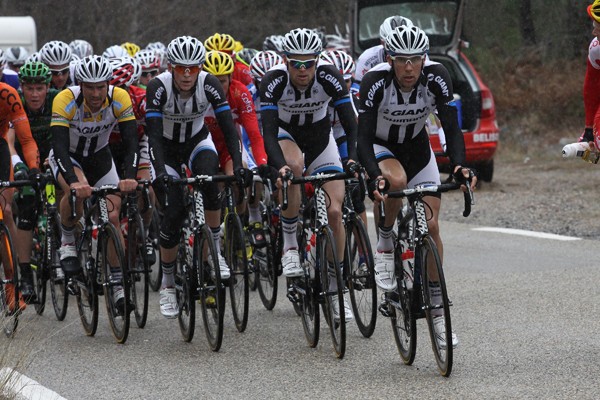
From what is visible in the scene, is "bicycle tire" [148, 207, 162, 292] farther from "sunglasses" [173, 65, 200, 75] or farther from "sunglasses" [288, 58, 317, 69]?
"sunglasses" [288, 58, 317, 69]

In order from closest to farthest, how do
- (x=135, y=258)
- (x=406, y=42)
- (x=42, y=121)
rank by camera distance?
(x=406, y=42) < (x=135, y=258) < (x=42, y=121)

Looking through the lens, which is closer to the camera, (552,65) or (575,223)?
(575,223)

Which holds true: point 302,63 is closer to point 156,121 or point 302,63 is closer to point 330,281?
point 156,121

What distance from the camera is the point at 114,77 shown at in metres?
10.3

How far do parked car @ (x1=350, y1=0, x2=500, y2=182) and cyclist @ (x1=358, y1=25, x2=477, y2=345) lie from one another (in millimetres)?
8014

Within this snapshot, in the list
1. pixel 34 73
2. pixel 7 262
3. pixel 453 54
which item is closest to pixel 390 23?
pixel 34 73

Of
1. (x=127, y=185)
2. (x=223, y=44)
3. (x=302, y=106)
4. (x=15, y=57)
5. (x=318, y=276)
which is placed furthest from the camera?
(x=15, y=57)

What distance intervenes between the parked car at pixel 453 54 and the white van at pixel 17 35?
6.72 meters

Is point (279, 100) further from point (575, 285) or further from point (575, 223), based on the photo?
point (575, 223)

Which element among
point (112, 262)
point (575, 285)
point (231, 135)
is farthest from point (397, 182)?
point (575, 285)

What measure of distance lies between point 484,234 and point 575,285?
3.71 m

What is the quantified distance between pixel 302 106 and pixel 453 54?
990 cm

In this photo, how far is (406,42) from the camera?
7582mm

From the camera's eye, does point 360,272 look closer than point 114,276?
Yes
